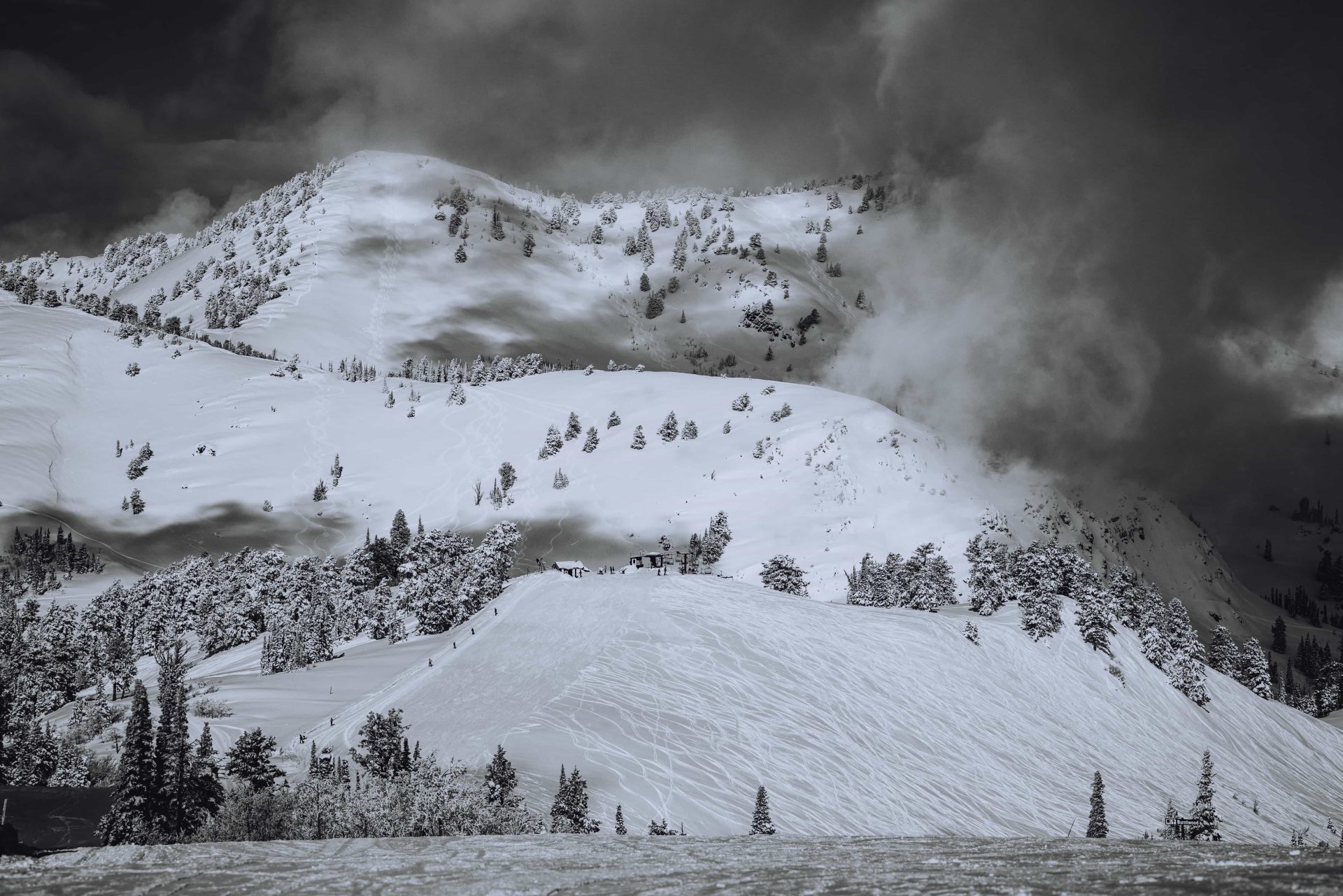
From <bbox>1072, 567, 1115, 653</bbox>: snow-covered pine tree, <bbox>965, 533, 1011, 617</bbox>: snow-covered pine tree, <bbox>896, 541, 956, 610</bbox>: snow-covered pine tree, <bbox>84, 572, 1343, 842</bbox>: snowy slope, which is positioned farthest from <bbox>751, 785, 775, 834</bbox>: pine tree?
<bbox>1072, 567, 1115, 653</bbox>: snow-covered pine tree

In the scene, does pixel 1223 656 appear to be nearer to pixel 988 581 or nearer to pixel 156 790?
pixel 988 581

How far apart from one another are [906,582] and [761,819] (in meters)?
109

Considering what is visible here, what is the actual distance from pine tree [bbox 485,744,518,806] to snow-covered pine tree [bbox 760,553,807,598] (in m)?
104

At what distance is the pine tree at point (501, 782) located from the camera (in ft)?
216

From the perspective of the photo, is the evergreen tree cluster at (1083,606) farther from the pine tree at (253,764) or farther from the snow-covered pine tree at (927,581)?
the pine tree at (253,764)

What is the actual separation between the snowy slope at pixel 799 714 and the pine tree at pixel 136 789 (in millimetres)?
20013

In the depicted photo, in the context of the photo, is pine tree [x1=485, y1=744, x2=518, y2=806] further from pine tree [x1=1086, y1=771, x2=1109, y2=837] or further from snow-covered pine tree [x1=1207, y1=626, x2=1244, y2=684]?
snow-covered pine tree [x1=1207, y1=626, x2=1244, y2=684]

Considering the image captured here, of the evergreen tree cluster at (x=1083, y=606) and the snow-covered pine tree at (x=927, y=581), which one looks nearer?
the evergreen tree cluster at (x=1083, y=606)

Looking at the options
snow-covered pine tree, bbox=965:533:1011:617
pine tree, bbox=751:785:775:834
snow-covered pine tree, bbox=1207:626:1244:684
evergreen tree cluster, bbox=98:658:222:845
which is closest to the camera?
evergreen tree cluster, bbox=98:658:222:845

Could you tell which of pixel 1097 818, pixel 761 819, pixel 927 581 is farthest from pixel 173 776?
pixel 927 581

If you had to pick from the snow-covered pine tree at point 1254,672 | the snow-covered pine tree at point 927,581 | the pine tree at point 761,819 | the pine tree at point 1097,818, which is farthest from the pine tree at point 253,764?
the snow-covered pine tree at point 1254,672

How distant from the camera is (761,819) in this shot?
229 feet

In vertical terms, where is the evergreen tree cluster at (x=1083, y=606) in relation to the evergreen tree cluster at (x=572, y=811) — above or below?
above

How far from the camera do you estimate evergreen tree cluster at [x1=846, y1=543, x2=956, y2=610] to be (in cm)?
15525
